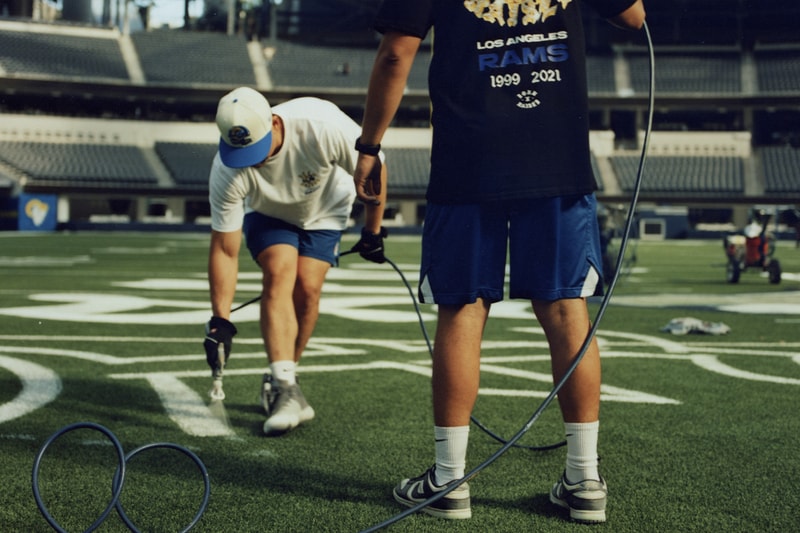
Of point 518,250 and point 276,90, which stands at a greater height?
point 276,90

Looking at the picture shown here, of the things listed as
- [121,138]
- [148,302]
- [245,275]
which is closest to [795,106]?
[121,138]

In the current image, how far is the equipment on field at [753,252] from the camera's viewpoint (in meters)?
14.7

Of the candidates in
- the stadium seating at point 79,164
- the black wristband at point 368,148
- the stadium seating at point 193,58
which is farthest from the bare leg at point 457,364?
the stadium seating at point 193,58

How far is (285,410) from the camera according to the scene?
4148 millimetres

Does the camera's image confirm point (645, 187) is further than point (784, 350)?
Yes

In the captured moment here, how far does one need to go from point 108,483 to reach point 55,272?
13.0 metres

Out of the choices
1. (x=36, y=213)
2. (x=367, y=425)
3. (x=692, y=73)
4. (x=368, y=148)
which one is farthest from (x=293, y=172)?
(x=692, y=73)

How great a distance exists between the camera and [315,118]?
14.6ft

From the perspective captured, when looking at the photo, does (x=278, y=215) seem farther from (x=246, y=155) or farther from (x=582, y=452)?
(x=582, y=452)

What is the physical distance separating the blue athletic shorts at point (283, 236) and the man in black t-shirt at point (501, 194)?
1.68 meters

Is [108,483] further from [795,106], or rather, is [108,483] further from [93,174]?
[795,106]

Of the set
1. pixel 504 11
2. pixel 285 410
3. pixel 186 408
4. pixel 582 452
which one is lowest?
pixel 186 408

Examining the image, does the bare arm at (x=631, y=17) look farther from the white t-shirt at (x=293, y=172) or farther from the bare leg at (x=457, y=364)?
the white t-shirt at (x=293, y=172)

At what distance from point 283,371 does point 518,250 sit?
176 centimetres
